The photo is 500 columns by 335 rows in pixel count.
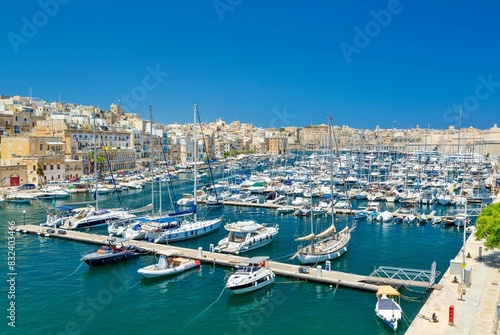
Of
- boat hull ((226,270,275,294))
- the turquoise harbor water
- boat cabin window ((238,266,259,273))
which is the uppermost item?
boat cabin window ((238,266,259,273))

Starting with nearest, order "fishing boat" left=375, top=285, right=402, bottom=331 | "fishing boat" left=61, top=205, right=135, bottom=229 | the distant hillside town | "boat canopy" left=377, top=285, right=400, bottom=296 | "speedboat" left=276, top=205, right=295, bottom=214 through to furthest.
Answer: "fishing boat" left=375, top=285, right=402, bottom=331 → "boat canopy" left=377, top=285, right=400, bottom=296 → "fishing boat" left=61, top=205, right=135, bottom=229 → "speedboat" left=276, top=205, right=295, bottom=214 → the distant hillside town

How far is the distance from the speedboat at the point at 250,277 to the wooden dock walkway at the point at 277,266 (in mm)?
805

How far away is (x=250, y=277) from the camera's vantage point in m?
18.9

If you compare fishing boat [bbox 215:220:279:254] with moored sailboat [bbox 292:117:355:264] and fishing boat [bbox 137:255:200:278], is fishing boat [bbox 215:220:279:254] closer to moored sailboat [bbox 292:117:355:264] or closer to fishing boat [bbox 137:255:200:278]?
moored sailboat [bbox 292:117:355:264]

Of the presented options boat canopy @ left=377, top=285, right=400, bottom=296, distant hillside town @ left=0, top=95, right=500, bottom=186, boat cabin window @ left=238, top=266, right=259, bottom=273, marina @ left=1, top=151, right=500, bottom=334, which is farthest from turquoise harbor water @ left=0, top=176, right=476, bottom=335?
distant hillside town @ left=0, top=95, right=500, bottom=186

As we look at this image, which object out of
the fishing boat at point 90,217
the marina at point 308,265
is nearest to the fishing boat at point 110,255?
the marina at point 308,265

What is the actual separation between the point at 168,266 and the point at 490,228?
14652 millimetres

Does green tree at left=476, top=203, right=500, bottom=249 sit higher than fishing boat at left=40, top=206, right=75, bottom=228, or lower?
higher

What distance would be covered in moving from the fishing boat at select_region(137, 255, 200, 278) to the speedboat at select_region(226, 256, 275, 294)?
122 inches

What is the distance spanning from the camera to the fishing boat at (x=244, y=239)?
82.7ft

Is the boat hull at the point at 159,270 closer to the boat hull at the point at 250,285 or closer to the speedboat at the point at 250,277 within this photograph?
the speedboat at the point at 250,277

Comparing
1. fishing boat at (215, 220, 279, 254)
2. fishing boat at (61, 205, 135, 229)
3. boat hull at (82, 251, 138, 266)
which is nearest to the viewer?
boat hull at (82, 251, 138, 266)

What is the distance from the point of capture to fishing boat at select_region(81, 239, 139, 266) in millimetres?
22447

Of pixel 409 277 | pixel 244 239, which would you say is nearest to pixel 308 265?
pixel 244 239
